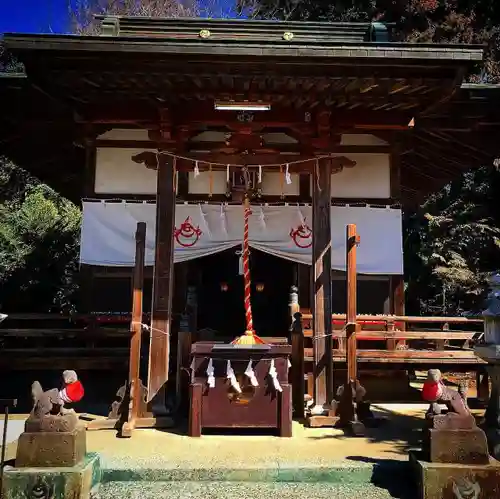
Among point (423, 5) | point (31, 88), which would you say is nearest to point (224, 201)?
point (31, 88)

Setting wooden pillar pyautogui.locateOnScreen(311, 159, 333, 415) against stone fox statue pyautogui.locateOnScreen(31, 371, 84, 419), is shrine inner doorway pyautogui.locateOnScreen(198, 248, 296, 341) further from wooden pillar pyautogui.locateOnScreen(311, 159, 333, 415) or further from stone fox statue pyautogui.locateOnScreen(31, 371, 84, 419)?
stone fox statue pyautogui.locateOnScreen(31, 371, 84, 419)

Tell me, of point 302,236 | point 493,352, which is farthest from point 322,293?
point 493,352

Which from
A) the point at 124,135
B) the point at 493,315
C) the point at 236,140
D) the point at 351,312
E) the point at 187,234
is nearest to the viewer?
the point at 493,315

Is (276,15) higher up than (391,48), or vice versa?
(276,15)

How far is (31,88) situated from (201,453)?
19.3ft

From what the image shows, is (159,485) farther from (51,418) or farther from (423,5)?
(423,5)

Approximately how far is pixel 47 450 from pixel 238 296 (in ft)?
30.8

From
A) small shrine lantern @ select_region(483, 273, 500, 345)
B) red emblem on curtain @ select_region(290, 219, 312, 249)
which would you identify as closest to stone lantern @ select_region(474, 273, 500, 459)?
small shrine lantern @ select_region(483, 273, 500, 345)

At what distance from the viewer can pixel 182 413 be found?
7.14 m

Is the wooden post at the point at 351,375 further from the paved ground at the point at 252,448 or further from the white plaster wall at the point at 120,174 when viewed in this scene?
the white plaster wall at the point at 120,174

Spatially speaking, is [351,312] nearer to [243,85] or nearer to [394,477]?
[394,477]

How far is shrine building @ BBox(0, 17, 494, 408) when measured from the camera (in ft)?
20.4

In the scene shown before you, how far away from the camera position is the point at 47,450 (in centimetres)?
423

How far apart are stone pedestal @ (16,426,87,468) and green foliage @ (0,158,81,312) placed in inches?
405
